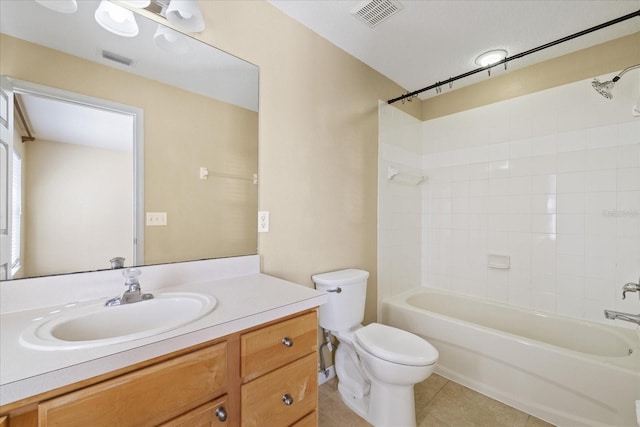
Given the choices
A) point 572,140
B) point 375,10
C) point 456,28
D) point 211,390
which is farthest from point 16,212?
point 572,140

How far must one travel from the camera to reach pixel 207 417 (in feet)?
2.52

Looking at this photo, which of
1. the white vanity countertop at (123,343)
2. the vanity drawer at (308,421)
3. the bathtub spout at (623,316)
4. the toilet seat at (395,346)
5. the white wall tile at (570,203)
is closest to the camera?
the white vanity countertop at (123,343)

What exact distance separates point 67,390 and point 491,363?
2.13m

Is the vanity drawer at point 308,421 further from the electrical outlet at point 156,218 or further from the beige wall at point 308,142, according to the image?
the electrical outlet at point 156,218

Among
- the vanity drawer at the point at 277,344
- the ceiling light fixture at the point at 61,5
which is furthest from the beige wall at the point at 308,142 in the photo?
the vanity drawer at the point at 277,344

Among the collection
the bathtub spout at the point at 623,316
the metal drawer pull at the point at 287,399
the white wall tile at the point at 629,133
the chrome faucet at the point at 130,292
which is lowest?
the metal drawer pull at the point at 287,399

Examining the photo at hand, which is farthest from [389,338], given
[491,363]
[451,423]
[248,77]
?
[248,77]

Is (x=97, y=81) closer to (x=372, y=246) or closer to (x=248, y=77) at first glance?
(x=248, y=77)

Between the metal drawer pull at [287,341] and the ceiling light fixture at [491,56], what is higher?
the ceiling light fixture at [491,56]

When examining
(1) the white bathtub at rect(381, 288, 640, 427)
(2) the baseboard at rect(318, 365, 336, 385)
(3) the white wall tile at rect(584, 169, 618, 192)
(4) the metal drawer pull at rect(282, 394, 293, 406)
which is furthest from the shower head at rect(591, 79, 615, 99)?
(2) the baseboard at rect(318, 365, 336, 385)

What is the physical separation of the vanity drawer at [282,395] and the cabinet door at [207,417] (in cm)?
7

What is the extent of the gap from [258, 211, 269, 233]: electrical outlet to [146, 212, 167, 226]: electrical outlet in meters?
0.47

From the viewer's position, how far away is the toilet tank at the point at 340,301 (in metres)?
1.72

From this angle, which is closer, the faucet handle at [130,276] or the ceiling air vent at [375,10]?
the faucet handle at [130,276]
